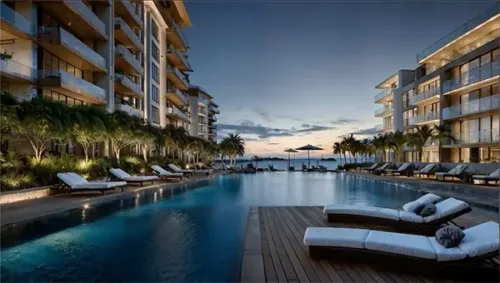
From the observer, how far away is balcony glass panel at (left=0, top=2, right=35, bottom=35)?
16.8 m

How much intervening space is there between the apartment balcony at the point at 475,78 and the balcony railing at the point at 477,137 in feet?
11.2

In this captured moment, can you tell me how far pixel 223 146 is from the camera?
52.5 meters

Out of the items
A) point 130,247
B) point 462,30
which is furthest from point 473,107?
point 130,247

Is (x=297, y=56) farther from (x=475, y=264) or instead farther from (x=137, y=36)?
(x=475, y=264)

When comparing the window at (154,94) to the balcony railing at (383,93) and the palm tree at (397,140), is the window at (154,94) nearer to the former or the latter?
the palm tree at (397,140)

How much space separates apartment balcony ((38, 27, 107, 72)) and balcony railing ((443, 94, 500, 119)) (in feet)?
83.2

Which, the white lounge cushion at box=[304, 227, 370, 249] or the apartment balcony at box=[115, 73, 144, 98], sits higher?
the apartment balcony at box=[115, 73, 144, 98]

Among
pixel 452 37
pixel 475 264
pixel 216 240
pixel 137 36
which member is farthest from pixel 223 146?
pixel 475 264

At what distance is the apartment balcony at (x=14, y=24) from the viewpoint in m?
16.9

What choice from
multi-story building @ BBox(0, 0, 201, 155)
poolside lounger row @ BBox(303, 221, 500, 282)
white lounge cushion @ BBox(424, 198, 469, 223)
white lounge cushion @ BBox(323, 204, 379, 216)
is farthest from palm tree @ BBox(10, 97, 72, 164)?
white lounge cushion @ BBox(424, 198, 469, 223)

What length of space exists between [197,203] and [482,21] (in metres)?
26.5

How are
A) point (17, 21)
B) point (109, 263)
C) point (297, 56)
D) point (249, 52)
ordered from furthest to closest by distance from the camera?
point (249, 52) → point (297, 56) → point (17, 21) → point (109, 263)

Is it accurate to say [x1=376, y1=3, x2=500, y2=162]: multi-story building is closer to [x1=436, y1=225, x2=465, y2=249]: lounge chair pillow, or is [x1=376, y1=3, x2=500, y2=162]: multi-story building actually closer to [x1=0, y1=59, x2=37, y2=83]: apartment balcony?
[x1=436, y1=225, x2=465, y2=249]: lounge chair pillow

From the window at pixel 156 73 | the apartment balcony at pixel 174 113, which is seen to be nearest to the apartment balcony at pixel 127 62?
the window at pixel 156 73
